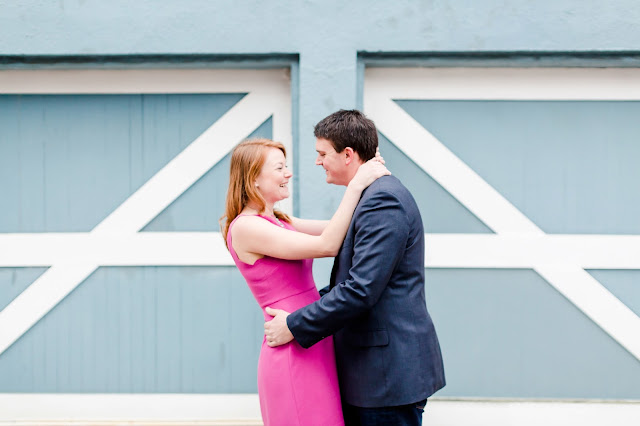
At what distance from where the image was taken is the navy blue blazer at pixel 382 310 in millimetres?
1986

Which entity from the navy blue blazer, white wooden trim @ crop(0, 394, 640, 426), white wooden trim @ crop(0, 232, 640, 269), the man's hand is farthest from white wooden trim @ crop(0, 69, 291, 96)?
white wooden trim @ crop(0, 394, 640, 426)

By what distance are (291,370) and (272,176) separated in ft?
2.55

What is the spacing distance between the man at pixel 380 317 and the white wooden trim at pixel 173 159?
1.44 metres

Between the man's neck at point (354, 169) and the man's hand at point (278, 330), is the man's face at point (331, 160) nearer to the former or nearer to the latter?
the man's neck at point (354, 169)

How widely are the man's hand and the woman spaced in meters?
0.05

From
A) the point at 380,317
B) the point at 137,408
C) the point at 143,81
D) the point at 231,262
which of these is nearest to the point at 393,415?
the point at 380,317

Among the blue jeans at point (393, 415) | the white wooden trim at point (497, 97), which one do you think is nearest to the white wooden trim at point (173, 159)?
the white wooden trim at point (497, 97)

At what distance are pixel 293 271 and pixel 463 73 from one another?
189cm

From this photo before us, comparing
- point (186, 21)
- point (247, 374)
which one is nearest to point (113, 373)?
point (247, 374)

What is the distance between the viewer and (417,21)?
3227 millimetres

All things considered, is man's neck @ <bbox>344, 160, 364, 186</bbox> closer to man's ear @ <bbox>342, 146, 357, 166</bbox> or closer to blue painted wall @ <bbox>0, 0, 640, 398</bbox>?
man's ear @ <bbox>342, 146, 357, 166</bbox>

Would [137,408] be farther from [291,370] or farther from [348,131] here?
[348,131]

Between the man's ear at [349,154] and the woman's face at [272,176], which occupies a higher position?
the man's ear at [349,154]

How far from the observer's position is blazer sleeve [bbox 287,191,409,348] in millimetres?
1975
